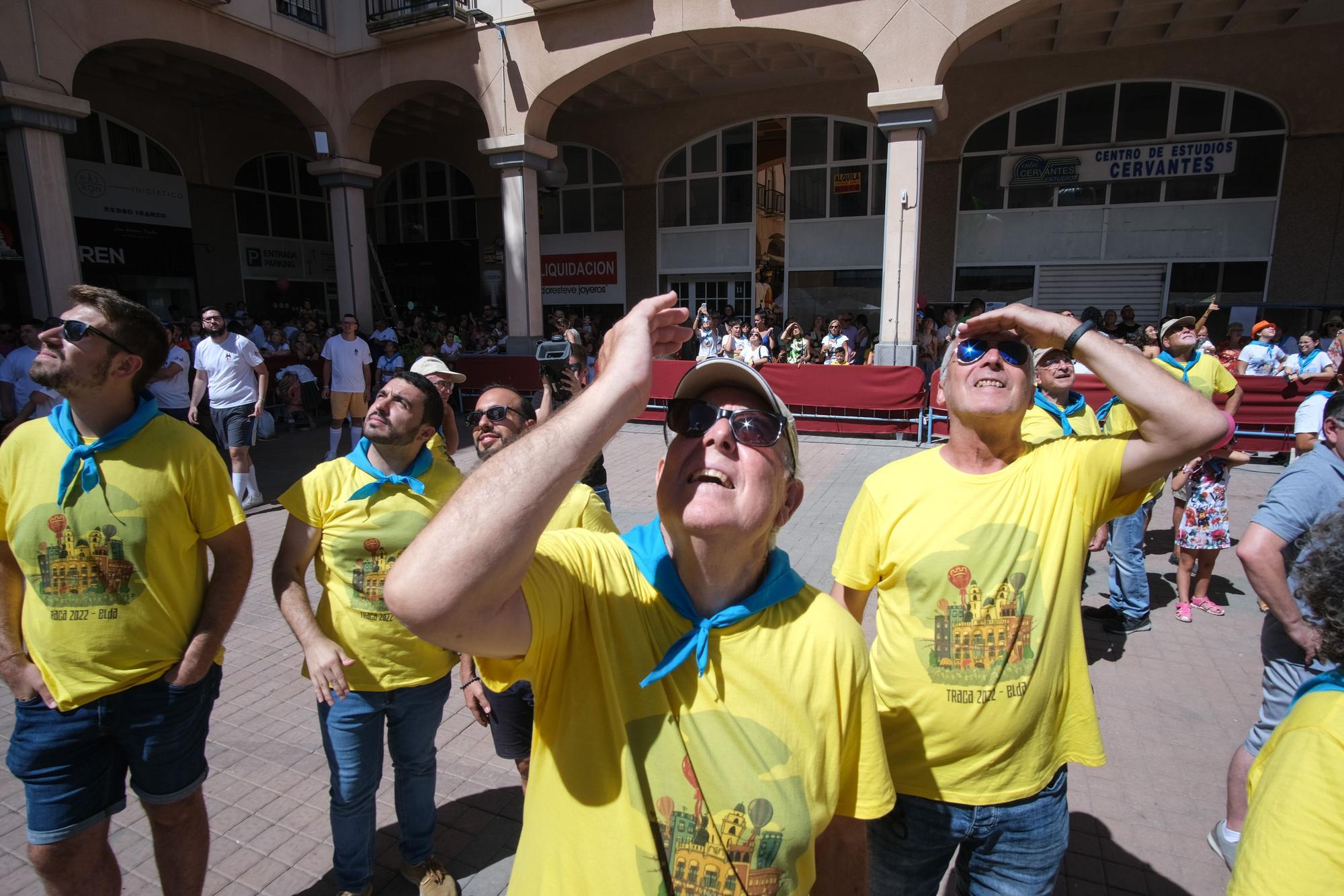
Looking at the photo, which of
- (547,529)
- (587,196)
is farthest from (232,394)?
(587,196)

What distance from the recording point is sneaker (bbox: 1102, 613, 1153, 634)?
5.20 meters

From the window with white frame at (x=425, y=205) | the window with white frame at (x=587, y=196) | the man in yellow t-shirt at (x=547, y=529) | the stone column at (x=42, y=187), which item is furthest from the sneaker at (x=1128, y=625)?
the window with white frame at (x=425, y=205)

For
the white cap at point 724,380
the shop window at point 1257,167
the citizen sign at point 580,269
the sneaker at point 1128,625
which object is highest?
the shop window at point 1257,167

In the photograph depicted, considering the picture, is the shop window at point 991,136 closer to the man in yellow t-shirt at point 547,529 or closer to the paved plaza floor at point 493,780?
the paved plaza floor at point 493,780

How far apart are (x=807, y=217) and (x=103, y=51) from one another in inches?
622

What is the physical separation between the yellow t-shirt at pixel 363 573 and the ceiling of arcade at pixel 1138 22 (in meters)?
15.0

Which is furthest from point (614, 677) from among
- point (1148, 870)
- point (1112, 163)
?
point (1112, 163)

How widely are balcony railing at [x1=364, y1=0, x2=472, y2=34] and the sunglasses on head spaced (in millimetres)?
15633

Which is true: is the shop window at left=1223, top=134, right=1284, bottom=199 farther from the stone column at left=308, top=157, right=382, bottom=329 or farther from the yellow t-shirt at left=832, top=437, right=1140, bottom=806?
the stone column at left=308, top=157, right=382, bottom=329

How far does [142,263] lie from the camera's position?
1873 cm

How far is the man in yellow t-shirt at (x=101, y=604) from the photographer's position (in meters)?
2.31

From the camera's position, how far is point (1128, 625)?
5.21 meters

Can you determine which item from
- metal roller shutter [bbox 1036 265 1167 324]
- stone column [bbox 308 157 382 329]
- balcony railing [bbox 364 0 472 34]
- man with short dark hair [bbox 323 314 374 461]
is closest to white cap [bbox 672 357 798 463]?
man with short dark hair [bbox 323 314 374 461]

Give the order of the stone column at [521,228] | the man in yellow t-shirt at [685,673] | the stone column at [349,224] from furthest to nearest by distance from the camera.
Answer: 1. the stone column at [349,224]
2. the stone column at [521,228]
3. the man in yellow t-shirt at [685,673]
